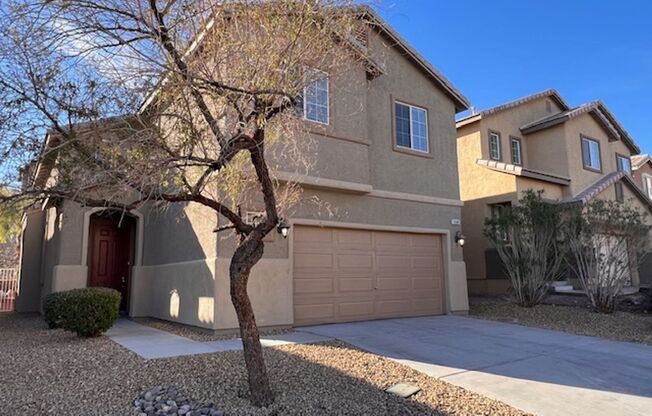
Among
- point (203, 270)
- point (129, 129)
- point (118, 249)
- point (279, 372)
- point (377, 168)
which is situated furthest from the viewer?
point (118, 249)

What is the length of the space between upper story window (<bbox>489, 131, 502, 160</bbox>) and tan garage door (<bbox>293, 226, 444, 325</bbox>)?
295 inches

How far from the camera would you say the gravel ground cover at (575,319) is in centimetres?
1089

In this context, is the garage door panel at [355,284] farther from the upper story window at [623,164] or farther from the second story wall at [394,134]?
the upper story window at [623,164]

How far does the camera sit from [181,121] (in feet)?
19.2

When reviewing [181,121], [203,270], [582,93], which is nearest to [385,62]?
[203,270]

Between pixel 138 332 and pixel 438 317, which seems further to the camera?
pixel 438 317

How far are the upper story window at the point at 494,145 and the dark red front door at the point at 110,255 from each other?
1438cm

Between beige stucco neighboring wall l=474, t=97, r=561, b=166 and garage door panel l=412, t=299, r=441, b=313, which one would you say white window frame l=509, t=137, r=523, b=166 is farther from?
garage door panel l=412, t=299, r=441, b=313

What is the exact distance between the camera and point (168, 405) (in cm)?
539

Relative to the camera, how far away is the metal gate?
60.0 ft

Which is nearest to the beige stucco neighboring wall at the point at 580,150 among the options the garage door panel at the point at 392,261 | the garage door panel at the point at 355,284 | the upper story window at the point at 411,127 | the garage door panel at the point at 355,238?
the upper story window at the point at 411,127

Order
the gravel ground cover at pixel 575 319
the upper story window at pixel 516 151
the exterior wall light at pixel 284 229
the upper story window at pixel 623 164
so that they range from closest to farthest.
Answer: the exterior wall light at pixel 284 229
the gravel ground cover at pixel 575 319
the upper story window at pixel 516 151
the upper story window at pixel 623 164

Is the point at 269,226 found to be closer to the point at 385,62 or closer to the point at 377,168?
the point at 377,168

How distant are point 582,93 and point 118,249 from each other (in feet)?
76.9
